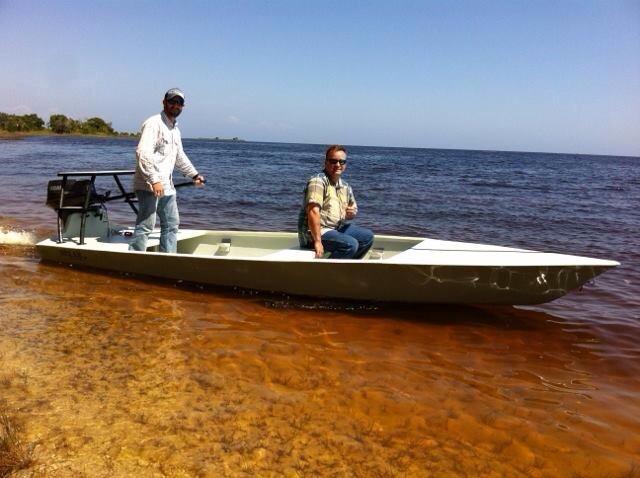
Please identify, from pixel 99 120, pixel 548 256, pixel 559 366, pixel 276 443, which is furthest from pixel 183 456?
pixel 99 120

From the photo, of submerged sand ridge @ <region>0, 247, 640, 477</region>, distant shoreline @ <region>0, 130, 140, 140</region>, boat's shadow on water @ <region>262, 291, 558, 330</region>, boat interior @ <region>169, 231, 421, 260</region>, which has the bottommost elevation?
submerged sand ridge @ <region>0, 247, 640, 477</region>

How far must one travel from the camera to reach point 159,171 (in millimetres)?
5723

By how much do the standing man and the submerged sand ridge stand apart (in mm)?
876

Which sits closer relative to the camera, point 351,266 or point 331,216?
point 351,266

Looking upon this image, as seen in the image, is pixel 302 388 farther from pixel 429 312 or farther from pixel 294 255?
pixel 429 312

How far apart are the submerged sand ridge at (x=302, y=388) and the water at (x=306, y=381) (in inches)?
0.5

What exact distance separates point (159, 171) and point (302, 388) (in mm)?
3300

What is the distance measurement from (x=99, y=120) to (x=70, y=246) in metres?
97.1

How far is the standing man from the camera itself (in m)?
5.53

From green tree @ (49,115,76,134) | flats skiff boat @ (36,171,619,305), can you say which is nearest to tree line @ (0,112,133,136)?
green tree @ (49,115,76,134)

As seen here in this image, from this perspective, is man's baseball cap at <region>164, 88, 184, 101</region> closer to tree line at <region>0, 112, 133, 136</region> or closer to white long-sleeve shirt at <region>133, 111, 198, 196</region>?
white long-sleeve shirt at <region>133, 111, 198, 196</region>

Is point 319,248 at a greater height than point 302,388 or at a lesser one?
greater

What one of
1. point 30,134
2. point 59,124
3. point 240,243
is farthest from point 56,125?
point 240,243

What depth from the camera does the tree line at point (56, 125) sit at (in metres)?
66.3
